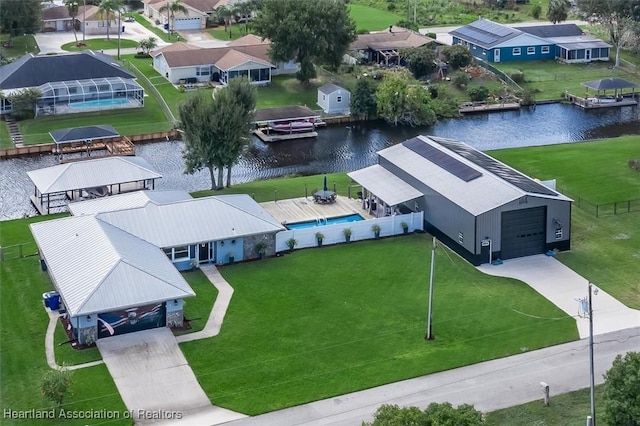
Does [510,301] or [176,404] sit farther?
[510,301]

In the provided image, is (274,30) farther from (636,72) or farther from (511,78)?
(636,72)

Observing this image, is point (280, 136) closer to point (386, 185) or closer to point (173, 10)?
point (386, 185)

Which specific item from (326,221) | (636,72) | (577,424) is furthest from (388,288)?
(636,72)

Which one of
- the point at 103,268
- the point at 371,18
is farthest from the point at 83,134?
the point at 371,18

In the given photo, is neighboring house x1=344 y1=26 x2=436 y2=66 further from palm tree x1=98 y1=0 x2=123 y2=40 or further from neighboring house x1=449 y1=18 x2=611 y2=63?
palm tree x1=98 y1=0 x2=123 y2=40

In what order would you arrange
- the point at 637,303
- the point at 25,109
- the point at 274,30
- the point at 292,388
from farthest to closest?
1. the point at 274,30
2. the point at 25,109
3. the point at 637,303
4. the point at 292,388

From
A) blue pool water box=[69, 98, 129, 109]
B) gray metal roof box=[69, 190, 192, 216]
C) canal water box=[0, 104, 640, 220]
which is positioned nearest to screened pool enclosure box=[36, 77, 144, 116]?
blue pool water box=[69, 98, 129, 109]

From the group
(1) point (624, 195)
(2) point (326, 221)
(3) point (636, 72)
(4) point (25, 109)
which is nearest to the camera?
(2) point (326, 221)

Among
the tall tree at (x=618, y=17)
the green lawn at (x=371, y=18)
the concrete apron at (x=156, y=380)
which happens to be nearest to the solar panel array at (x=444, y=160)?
the concrete apron at (x=156, y=380)
